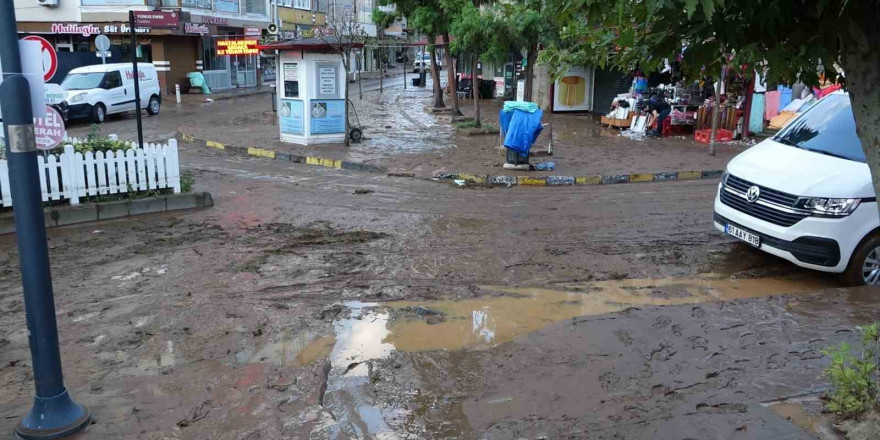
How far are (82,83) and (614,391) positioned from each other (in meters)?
23.8

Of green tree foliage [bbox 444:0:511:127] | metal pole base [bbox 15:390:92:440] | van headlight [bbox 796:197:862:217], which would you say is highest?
green tree foliage [bbox 444:0:511:127]

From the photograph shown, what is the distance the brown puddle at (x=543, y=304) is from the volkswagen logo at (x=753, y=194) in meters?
0.86

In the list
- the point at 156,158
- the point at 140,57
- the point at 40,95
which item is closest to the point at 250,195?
the point at 156,158

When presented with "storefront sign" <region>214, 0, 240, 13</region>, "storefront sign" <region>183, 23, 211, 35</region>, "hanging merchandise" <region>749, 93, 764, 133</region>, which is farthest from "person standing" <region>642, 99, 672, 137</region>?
"storefront sign" <region>214, 0, 240, 13</region>

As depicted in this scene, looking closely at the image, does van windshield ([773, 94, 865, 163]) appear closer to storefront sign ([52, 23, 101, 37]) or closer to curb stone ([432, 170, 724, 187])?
curb stone ([432, 170, 724, 187])

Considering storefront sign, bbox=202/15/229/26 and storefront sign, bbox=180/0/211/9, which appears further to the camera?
storefront sign, bbox=202/15/229/26

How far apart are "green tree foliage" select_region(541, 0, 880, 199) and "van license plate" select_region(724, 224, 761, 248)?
3463mm

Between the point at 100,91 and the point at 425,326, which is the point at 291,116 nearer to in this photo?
the point at 100,91

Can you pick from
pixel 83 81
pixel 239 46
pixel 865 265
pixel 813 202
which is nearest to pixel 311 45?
pixel 83 81

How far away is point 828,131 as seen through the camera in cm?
758

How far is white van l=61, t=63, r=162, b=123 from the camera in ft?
73.6

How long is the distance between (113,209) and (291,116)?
27.8ft

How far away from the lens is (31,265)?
13.3 ft

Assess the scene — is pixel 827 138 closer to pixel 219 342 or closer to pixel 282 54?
pixel 219 342
